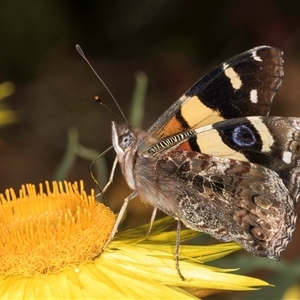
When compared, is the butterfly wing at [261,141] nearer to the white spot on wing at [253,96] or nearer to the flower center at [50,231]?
the white spot on wing at [253,96]

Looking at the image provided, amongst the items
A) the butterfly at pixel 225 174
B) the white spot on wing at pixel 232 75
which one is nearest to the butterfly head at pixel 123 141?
the butterfly at pixel 225 174

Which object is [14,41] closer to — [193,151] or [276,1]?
[276,1]

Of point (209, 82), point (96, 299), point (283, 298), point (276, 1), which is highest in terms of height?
point (276, 1)

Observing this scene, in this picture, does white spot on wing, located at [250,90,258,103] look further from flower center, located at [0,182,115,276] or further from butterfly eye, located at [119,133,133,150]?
flower center, located at [0,182,115,276]

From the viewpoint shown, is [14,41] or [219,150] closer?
[219,150]

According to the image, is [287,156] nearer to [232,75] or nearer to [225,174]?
[225,174]

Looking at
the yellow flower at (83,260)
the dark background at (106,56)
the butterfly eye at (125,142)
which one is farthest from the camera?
the dark background at (106,56)

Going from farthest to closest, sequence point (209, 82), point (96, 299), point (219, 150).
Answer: point (209, 82) < point (219, 150) < point (96, 299)

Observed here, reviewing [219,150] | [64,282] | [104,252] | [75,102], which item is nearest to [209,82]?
[219,150]
